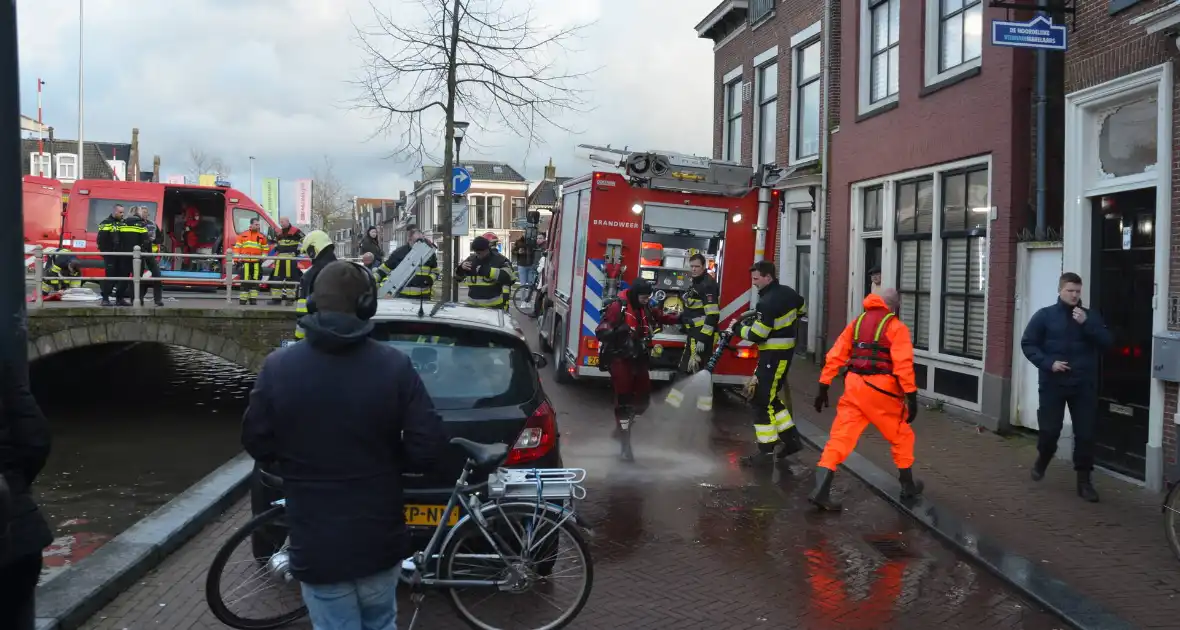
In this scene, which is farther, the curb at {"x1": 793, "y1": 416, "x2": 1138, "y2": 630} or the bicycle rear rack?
the curb at {"x1": 793, "y1": 416, "x2": 1138, "y2": 630}

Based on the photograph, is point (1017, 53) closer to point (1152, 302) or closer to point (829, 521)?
point (1152, 302)

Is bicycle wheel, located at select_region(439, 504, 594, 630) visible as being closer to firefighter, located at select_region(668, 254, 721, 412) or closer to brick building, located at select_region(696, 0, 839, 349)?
firefighter, located at select_region(668, 254, 721, 412)

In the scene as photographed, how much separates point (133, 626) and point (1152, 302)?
25.4 feet

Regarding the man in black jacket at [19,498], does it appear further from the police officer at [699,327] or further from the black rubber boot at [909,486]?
the police officer at [699,327]

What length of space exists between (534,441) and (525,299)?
18.8 metres

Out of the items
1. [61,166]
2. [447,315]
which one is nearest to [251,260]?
[447,315]

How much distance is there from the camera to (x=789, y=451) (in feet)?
29.5

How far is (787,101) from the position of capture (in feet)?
58.4

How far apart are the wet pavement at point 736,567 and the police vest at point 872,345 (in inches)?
44.0

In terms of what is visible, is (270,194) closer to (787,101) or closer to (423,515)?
(787,101)

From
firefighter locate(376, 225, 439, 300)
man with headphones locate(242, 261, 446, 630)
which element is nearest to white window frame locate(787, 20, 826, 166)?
firefighter locate(376, 225, 439, 300)

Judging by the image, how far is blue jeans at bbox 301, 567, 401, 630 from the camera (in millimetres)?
3059

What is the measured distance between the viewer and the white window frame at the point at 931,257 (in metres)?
10.9

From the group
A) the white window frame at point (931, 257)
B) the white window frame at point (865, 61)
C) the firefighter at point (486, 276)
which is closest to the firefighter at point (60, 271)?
the firefighter at point (486, 276)
